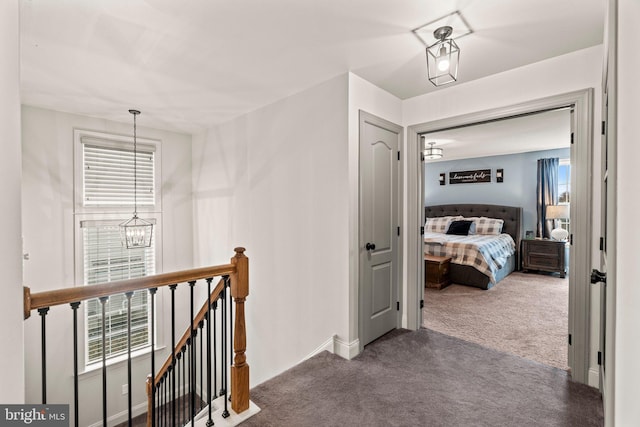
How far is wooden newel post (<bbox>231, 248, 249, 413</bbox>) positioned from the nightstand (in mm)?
5881

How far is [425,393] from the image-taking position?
216cm

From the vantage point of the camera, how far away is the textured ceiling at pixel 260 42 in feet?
6.01

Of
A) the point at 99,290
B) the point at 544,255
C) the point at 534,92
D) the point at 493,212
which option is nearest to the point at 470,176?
the point at 493,212

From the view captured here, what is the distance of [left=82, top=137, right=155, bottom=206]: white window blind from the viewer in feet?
12.7

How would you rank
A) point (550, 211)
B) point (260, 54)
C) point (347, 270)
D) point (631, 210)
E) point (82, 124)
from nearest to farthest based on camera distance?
point (631, 210), point (260, 54), point (347, 270), point (82, 124), point (550, 211)

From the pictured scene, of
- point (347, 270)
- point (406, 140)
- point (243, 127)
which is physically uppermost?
point (243, 127)

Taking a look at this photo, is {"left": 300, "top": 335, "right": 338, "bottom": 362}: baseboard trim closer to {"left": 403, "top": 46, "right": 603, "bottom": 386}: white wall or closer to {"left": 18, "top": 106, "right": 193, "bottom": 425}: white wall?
{"left": 403, "top": 46, "right": 603, "bottom": 386}: white wall

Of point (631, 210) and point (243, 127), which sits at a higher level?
point (243, 127)

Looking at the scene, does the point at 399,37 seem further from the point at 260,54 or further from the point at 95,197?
the point at 95,197

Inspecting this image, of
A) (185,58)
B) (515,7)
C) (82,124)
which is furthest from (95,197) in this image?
(515,7)

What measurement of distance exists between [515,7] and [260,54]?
5.44 ft

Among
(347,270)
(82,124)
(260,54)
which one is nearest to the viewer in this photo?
(260,54)

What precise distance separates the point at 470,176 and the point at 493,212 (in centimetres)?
96

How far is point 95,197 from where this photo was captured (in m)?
3.92
